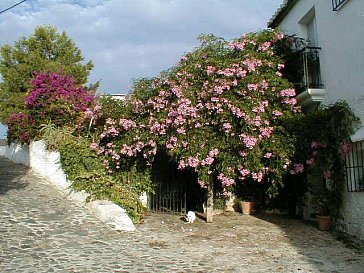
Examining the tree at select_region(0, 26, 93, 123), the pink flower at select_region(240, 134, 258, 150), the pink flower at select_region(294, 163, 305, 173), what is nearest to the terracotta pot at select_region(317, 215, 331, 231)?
the pink flower at select_region(294, 163, 305, 173)

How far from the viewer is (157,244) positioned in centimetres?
766

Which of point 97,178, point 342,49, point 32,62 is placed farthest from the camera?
point 32,62

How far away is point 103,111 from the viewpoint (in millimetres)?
11367

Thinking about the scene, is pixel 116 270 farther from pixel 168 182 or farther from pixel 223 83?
pixel 168 182

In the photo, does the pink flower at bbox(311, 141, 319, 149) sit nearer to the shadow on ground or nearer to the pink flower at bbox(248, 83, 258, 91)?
the pink flower at bbox(248, 83, 258, 91)

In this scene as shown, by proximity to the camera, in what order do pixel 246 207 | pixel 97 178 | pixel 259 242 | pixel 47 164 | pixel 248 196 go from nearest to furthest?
pixel 259 242 → pixel 97 178 → pixel 246 207 → pixel 248 196 → pixel 47 164

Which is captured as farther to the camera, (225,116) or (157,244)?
(225,116)

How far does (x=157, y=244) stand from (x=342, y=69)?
5.76 meters

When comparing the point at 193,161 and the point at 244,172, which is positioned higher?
the point at 193,161

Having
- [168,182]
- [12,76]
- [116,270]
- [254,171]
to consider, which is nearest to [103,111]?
[168,182]

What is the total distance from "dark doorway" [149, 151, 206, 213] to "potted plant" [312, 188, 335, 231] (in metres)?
3.71

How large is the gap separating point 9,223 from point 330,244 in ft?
23.3

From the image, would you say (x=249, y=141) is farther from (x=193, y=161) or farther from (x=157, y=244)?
(x=157, y=244)

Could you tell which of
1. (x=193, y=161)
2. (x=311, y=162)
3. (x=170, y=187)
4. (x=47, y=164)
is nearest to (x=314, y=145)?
(x=311, y=162)
